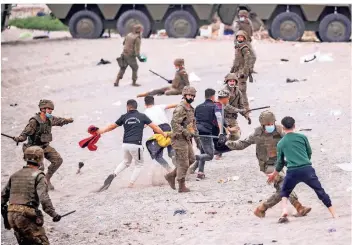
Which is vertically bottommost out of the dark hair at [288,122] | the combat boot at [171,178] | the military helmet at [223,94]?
the combat boot at [171,178]

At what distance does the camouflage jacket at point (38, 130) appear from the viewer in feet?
38.3

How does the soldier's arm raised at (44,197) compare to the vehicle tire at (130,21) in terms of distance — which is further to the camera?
the vehicle tire at (130,21)

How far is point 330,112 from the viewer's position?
1555cm

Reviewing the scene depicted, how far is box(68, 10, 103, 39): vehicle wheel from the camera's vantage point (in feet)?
90.6

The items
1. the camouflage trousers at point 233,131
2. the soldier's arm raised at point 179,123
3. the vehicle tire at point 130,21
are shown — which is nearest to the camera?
the soldier's arm raised at point 179,123

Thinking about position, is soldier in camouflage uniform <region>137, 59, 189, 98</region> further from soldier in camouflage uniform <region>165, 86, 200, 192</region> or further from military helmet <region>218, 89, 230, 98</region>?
soldier in camouflage uniform <region>165, 86, 200, 192</region>

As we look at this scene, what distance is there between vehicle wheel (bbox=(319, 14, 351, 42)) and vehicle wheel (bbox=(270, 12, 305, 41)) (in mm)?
545

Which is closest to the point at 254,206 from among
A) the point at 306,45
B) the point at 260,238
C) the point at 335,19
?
the point at 260,238

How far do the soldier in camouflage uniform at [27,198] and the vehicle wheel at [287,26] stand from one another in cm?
1760

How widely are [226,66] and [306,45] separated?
3.43 m

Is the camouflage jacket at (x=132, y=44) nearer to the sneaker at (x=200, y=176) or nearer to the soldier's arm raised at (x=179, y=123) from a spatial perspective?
the sneaker at (x=200, y=176)

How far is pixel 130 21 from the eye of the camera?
2708 cm

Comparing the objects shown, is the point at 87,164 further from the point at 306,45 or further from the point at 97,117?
the point at 306,45

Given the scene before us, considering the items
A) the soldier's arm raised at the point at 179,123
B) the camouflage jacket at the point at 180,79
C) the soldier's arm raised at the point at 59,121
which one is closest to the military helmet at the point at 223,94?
the soldier's arm raised at the point at 179,123
